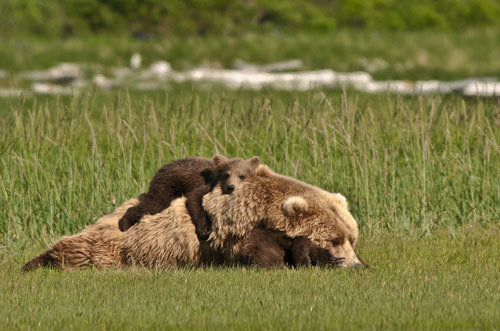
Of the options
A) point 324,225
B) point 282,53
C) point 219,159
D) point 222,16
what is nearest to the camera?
point 324,225

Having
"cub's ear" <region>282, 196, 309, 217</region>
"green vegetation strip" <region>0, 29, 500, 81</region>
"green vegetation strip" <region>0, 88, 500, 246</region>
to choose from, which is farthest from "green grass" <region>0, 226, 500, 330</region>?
"green vegetation strip" <region>0, 29, 500, 81</region>

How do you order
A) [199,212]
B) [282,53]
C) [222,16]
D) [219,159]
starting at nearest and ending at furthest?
[199,212] → [219,159] → [282,53] → [222,16]

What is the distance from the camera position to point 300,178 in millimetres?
10414

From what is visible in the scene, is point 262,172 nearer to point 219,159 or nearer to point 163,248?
point 219,159

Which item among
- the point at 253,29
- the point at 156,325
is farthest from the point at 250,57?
the point at 156,325

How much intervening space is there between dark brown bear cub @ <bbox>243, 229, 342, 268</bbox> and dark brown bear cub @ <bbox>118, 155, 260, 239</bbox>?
0.58m

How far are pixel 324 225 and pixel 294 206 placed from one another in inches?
13.8

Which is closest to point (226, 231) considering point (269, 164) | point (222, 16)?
point (269, 164)

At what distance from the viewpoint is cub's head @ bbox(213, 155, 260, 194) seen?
24.6 feet

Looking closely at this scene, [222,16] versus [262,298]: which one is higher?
[222,16]

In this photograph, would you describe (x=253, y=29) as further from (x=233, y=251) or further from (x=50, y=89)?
(x=233, y=251)

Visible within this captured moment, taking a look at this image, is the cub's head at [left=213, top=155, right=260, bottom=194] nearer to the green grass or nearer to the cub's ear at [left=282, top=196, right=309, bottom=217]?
the cub's ear at [left=282, top=196, right=309, bottom=217]

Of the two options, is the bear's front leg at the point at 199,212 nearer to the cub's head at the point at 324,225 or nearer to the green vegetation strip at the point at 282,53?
the cub's head at the point at 324,225

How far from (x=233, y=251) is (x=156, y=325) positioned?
204 cm
